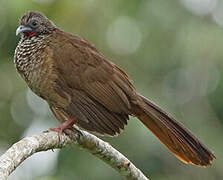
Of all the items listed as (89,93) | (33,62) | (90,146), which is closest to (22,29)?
(33,62)

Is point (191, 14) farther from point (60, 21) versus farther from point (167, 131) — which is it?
point (167, 131)

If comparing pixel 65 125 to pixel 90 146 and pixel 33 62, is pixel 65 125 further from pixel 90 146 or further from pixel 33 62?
pixel 33 62

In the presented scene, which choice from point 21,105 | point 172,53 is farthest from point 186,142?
point 21,105

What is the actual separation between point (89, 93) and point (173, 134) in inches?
23.3

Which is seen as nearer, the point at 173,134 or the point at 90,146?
the point at 90,146

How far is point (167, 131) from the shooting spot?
462cm

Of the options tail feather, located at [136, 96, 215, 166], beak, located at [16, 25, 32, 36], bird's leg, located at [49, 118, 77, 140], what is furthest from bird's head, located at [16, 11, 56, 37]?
tail feather, located at [136, 96, 215, 166]

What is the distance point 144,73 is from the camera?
386 inches

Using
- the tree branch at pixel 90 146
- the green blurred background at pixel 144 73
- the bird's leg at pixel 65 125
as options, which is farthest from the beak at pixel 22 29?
the green blurred background at pixel 144 73

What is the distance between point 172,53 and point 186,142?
504 centimetres

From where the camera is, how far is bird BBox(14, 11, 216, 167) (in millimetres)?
4496

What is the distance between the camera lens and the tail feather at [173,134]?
4.55 meters

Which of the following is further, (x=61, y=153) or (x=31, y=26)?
(x=61, y=153)

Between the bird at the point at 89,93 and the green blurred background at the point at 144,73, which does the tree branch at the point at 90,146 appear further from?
the green blurred background at the point at 144,73
